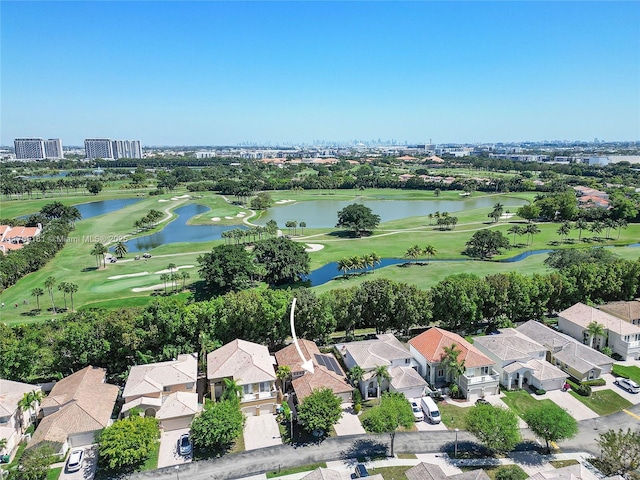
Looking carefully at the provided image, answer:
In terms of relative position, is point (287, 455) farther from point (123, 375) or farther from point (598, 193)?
point (598, 193)

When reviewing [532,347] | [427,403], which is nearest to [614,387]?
[532,347]

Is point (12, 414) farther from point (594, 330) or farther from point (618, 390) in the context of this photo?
point (594, 330)

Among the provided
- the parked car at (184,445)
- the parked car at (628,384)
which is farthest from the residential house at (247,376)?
the parked car at (628,384)

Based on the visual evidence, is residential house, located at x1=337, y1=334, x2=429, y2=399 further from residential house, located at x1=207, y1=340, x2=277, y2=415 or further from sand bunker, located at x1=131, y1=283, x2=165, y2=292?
sand bunker, located at x1=131, y1=283, x2=165, y2=292

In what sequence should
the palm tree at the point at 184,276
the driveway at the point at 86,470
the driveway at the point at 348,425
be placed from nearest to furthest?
the driveway at the point at 86,470 < the driveway at the point at 348,425 < the palm tree at the point at 184,276

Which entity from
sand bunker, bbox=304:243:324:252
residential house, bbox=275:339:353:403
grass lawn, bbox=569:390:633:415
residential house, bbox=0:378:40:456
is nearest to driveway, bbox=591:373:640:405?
grass lawn, bbox=569:390:633:415

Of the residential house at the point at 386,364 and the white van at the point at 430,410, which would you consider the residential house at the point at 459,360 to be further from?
the white van at the point at 430,410

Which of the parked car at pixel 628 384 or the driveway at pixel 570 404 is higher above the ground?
the parked car at pixel 628 384
